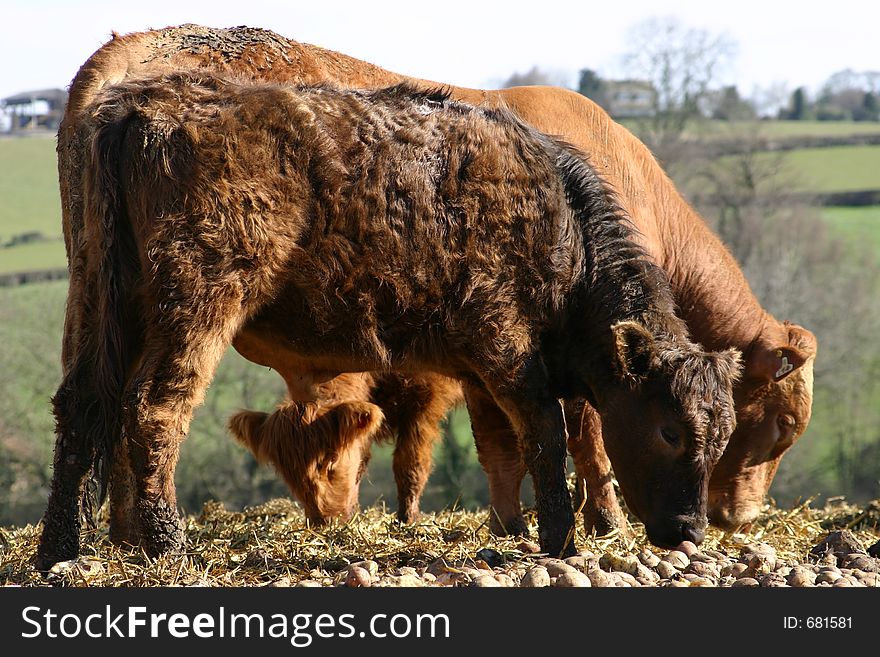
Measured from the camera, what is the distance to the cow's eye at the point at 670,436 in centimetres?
500

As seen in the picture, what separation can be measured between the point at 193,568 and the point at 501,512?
212 centimetres

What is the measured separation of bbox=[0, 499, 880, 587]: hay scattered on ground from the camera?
173 inches

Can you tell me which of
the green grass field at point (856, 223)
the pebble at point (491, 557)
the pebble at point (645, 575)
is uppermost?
the pebble at point (645, 575)

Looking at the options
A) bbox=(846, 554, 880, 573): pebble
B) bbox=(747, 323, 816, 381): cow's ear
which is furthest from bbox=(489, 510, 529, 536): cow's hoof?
bbox=(747, 323, 816, 381): cow's ear

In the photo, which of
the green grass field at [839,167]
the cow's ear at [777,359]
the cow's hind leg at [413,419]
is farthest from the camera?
the green grass field at [839,167]

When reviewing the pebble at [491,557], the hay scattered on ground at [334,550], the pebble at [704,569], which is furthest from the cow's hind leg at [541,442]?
the pebble at [704,569]

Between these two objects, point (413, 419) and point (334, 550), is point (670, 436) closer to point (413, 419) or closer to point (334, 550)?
point (334, 550)

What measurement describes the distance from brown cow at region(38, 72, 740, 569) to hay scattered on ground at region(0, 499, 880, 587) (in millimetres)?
242

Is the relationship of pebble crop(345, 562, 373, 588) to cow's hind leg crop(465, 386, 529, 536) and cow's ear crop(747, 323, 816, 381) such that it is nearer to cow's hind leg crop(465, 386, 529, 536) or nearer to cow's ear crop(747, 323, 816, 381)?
cow's hind leg crop(465, 386, 529, 536)

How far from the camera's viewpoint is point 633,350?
16.4 feet

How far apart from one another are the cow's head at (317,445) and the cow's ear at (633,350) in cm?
269

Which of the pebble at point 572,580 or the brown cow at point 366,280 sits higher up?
the brown cow at point 366,280

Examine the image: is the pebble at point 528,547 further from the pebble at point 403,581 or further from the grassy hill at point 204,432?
the grassy hill at point 204,432
